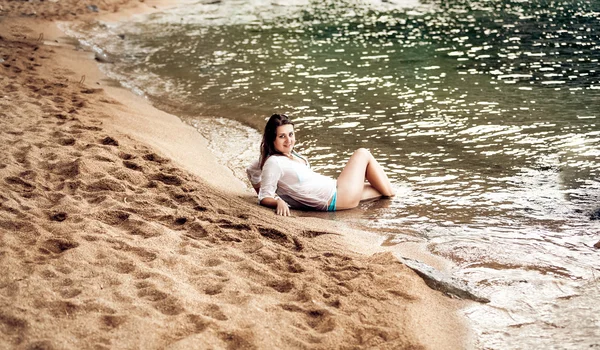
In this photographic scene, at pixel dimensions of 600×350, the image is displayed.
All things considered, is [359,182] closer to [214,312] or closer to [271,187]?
[271,187]

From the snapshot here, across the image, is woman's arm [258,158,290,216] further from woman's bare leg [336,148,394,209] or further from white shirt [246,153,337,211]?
woman's bare leg [336,148,394,209]

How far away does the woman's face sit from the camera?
6473 mm

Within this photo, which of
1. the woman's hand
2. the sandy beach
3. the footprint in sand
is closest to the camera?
the sandy beach

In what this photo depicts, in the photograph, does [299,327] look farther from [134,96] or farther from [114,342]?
[134,96]

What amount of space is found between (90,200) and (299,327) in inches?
108

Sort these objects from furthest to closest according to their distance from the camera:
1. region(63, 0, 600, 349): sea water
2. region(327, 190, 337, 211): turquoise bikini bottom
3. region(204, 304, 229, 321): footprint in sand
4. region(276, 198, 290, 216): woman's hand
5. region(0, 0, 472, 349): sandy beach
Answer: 1. region(327, 190, 337, 211): turquoise bikini bottom
2. region(276, 198, 290, 216): woman's hand
3. region(63, 0, 600, 349): sea water
4. region(204, 304, 229, 321): footprint in sand
5. region(0, 0, 472, 349): sandy beach

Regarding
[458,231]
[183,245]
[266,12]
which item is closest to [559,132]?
[458,231]

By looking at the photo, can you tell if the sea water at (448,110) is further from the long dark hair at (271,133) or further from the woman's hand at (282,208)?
the long dark hair at (271,133)

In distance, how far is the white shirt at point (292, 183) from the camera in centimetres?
648

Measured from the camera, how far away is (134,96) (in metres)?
11.8

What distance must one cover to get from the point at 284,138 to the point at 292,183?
0.49 metres

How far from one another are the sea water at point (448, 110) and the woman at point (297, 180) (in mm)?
221

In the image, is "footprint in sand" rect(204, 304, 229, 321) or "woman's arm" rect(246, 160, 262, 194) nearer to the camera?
"footprint in sand" rect(204, 304, 229, 321)

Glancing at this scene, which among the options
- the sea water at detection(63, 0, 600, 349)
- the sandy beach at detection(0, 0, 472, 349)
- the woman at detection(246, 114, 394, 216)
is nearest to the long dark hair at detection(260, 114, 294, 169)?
the woman at detection(246, 114, 394, 216)
